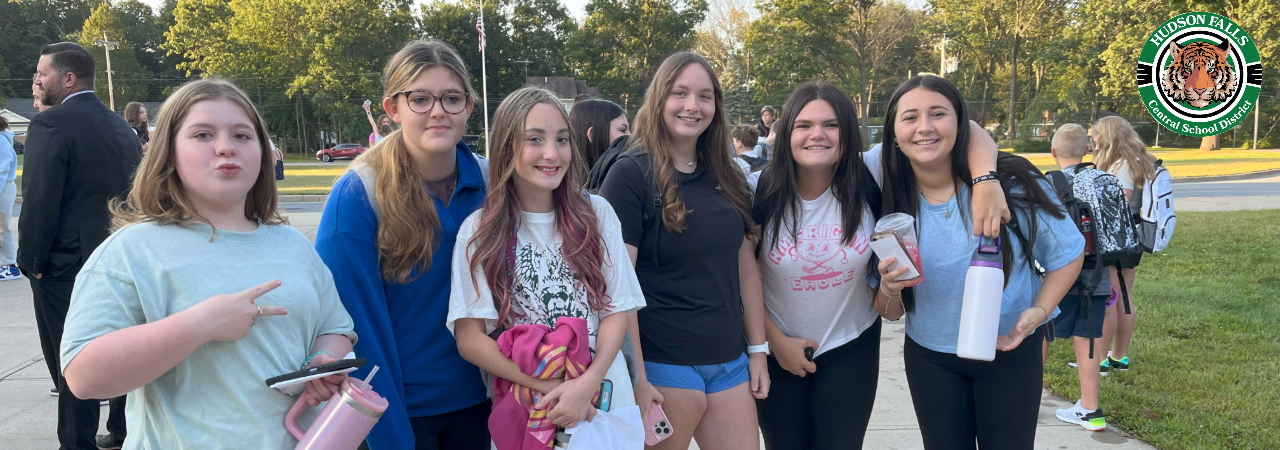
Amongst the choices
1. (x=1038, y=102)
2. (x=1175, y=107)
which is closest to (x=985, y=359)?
(x=1175, y=107)

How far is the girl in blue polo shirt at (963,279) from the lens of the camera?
100 inches

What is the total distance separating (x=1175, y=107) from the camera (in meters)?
12.8

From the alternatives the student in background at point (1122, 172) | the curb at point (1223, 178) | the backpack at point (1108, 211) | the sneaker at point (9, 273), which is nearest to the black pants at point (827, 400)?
the backpack at point (1108, 211)

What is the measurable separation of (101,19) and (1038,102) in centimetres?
7062

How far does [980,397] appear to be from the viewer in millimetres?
2588

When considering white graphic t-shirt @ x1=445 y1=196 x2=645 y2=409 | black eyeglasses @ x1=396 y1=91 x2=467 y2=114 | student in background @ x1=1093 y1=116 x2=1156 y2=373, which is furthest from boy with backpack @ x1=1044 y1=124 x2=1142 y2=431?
black eyeglasses @ x1=396 y1=91 x2=467 y2=114

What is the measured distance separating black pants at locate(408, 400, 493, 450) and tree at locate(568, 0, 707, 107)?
165 feet

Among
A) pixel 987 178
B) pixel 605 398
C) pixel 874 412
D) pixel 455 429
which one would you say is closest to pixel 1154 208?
pixel 874 412

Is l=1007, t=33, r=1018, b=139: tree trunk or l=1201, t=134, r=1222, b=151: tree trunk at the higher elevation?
l=1007, t=33, r=1018, b=139: tree trunk

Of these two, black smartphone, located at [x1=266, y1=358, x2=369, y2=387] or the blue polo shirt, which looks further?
the blue polo shirt

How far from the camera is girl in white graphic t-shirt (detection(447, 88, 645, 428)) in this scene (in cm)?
207

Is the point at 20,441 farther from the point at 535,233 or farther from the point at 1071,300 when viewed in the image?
the point at 1071,300

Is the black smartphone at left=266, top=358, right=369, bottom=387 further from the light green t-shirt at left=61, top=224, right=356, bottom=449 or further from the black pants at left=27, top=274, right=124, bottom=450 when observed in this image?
the black pants at left=27, top=274, right=124, bottom=450

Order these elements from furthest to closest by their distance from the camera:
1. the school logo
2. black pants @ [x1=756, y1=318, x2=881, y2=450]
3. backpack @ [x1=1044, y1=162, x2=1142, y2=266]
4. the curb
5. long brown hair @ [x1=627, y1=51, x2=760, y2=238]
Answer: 1. the curb
2. the school logo
3. backpack @ [x1=1044, y1=162, x2=1142, y2=266]
4. black pants @ [x1=756, y1=318, x2=881, y2=450]
5. long brown hair @ [x1=627, y1=51, x2=760, y2=238]
